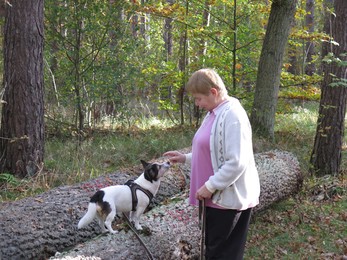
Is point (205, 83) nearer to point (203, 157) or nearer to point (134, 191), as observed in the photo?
point (203, 157)

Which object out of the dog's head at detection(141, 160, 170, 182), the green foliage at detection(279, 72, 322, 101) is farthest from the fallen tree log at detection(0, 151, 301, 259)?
the green foliage at detection(279, 72, 322, 101)

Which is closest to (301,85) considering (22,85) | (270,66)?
(270,66)

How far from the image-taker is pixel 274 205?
702 cm

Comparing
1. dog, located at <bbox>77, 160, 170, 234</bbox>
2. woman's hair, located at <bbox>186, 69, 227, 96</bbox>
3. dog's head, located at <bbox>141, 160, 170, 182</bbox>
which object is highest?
woman's hair, located at <bbox>186, 69, 227, 96</bbox>

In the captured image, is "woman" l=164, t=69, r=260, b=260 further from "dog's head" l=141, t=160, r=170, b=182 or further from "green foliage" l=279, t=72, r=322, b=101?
"green foliage" l=279, t=72, r=322, b=101

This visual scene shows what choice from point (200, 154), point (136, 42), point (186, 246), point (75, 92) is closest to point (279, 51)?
point (136, 42)

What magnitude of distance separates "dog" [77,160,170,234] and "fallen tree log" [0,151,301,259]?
199 mm

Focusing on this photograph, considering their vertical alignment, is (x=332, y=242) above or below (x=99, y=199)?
below

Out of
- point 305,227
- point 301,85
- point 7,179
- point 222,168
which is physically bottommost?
point 305,227

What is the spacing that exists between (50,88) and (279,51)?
19.1 feet

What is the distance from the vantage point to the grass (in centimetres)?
571

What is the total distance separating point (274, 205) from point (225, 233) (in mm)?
3574

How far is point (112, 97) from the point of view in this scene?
433 inches

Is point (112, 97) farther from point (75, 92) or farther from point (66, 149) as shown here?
point (66, 149)
